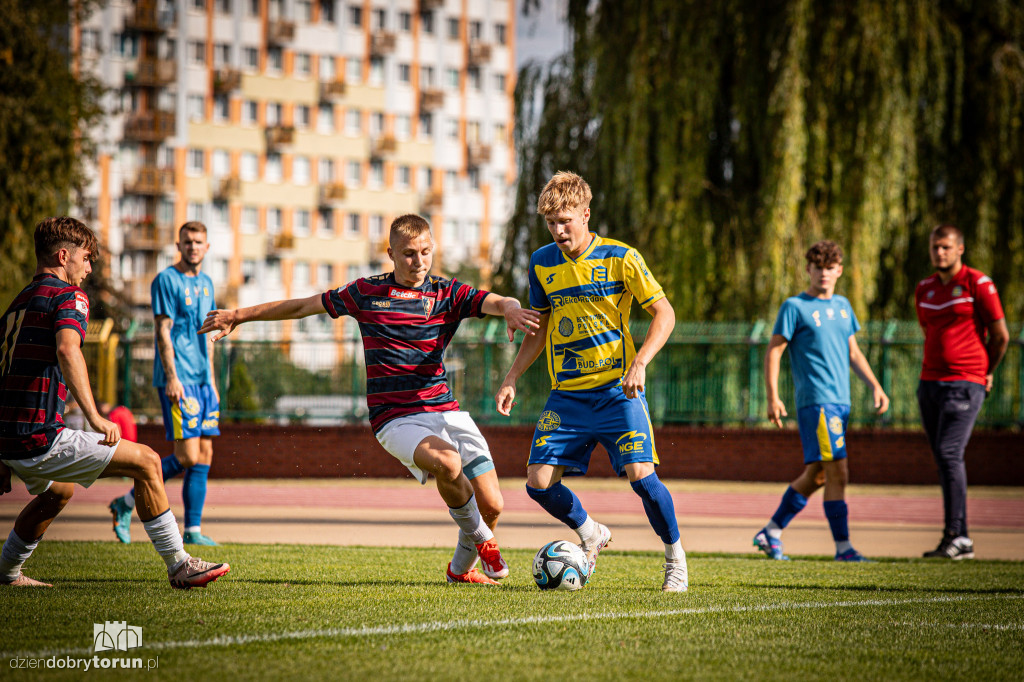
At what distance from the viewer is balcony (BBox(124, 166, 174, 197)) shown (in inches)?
2790

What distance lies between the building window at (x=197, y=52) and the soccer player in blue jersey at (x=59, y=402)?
72458 mm

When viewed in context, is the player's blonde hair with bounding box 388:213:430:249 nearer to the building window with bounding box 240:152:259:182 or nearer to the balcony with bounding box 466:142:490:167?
the building window with bounding box 240:152:259:182

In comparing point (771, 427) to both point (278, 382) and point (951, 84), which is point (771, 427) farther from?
point (278, 382)

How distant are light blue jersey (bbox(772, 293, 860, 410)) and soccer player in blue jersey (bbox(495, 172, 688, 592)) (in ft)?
8.00

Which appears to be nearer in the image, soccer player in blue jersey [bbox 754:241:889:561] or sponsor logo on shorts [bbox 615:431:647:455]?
sponsor logo on shorts [bbox 615:431:647:455]

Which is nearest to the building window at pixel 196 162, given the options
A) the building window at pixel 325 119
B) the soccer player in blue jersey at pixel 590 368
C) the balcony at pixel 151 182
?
the balcony at pixel 151 182

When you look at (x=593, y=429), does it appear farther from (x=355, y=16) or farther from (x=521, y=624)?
(x=355, y=16)

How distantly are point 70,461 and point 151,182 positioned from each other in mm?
69874

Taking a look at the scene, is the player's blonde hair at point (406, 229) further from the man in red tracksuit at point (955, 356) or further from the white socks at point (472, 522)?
the man in red tracksuit at point (955, 356)

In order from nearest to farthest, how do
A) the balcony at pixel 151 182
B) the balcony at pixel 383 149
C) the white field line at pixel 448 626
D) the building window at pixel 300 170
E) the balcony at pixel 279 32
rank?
1. the white field line at pixel 448 626
2. the balcony at pixel 151 182
3. the balcony at pixel 279 32
4. the building window at pixel 300 170
5. the balcony at pixel 383 149

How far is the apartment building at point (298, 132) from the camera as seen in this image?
235ft

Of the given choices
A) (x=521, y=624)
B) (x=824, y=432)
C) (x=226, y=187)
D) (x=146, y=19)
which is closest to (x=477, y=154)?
(x=226, y=187)

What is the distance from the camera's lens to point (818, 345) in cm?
811

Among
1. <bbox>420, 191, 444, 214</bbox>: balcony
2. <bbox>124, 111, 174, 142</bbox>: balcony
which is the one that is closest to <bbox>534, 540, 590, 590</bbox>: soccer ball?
<bbox>124, 111, 174, 142</bbox>: balcony
